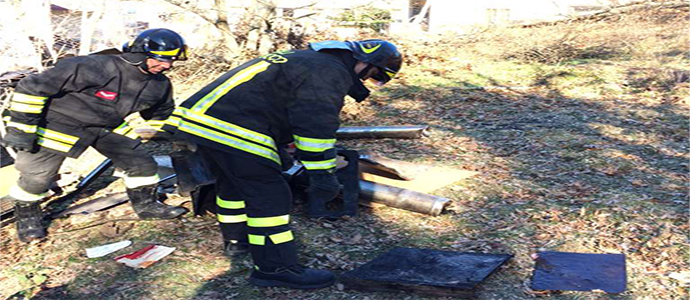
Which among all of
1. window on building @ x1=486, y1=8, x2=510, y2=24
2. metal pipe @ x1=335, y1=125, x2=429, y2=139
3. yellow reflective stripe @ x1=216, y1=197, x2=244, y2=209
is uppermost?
yellow reflective stripe @ x1=216, y1=197, x2=244, y2=209

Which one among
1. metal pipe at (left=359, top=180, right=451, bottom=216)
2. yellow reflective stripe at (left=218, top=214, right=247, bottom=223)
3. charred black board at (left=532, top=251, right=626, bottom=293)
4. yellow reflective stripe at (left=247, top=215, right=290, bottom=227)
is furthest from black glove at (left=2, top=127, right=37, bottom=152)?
charred black board at (left=532, top=251, right=626, bottom=293)

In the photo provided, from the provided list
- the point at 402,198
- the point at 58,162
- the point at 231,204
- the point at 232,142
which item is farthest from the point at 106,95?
the point at 402,198

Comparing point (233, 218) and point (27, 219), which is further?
point (27, 219)

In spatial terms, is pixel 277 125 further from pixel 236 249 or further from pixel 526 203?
pixel 526 203

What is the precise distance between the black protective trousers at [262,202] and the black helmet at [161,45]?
1001 mm

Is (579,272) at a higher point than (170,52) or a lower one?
lower

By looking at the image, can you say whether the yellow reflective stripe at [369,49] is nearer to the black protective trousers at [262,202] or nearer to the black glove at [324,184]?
the black glove at [324,184]

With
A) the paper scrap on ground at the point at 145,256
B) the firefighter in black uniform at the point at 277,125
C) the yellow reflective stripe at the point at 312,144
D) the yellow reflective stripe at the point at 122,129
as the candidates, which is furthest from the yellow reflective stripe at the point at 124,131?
the yellow reflective stripe at the point at 312,144

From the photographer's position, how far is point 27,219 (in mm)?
4719

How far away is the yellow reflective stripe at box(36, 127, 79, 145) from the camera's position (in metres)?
4.49

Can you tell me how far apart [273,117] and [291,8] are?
6.56 metres

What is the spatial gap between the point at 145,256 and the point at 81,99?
126cm

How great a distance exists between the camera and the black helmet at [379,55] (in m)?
3.84

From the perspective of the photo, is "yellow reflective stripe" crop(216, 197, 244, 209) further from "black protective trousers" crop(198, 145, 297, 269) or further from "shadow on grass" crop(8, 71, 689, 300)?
"shadow on grass" crop(8, 71, 689, 300)
